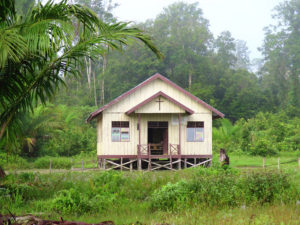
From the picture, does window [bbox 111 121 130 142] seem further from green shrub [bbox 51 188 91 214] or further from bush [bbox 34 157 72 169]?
green shrub [bbox 51 188 91 214]

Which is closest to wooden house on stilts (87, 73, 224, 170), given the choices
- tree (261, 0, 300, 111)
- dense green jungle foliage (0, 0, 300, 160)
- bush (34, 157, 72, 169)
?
bush (34, 157, 72, 169)

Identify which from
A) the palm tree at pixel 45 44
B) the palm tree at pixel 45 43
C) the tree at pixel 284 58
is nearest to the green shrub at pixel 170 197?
the palm tree at pixel 45 43

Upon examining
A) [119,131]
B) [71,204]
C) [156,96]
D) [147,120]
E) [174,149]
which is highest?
[156,96]

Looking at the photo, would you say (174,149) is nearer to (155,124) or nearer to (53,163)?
(155,124)

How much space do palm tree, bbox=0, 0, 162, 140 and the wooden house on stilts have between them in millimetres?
17020

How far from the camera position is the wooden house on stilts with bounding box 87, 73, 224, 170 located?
25.5m

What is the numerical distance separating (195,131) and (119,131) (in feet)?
16.0

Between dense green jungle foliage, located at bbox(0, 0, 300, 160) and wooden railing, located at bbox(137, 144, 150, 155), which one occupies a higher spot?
dense green jungle foliage, located at bbox(0, 0, 300, 160)

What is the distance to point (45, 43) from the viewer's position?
728 centimetres

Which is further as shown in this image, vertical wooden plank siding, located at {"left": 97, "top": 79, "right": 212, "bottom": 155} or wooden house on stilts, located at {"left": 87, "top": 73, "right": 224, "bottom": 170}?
vertical wooden plank siding, located at {"left": 97, "top": 79, "right": 212, "bottom": 155}

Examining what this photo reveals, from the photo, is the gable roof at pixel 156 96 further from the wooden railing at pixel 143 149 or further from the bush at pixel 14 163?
the bush at pixel 14 163

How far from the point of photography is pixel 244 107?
5438cm

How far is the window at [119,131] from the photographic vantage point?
1022 inches

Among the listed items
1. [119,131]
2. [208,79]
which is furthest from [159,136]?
[208,79]
